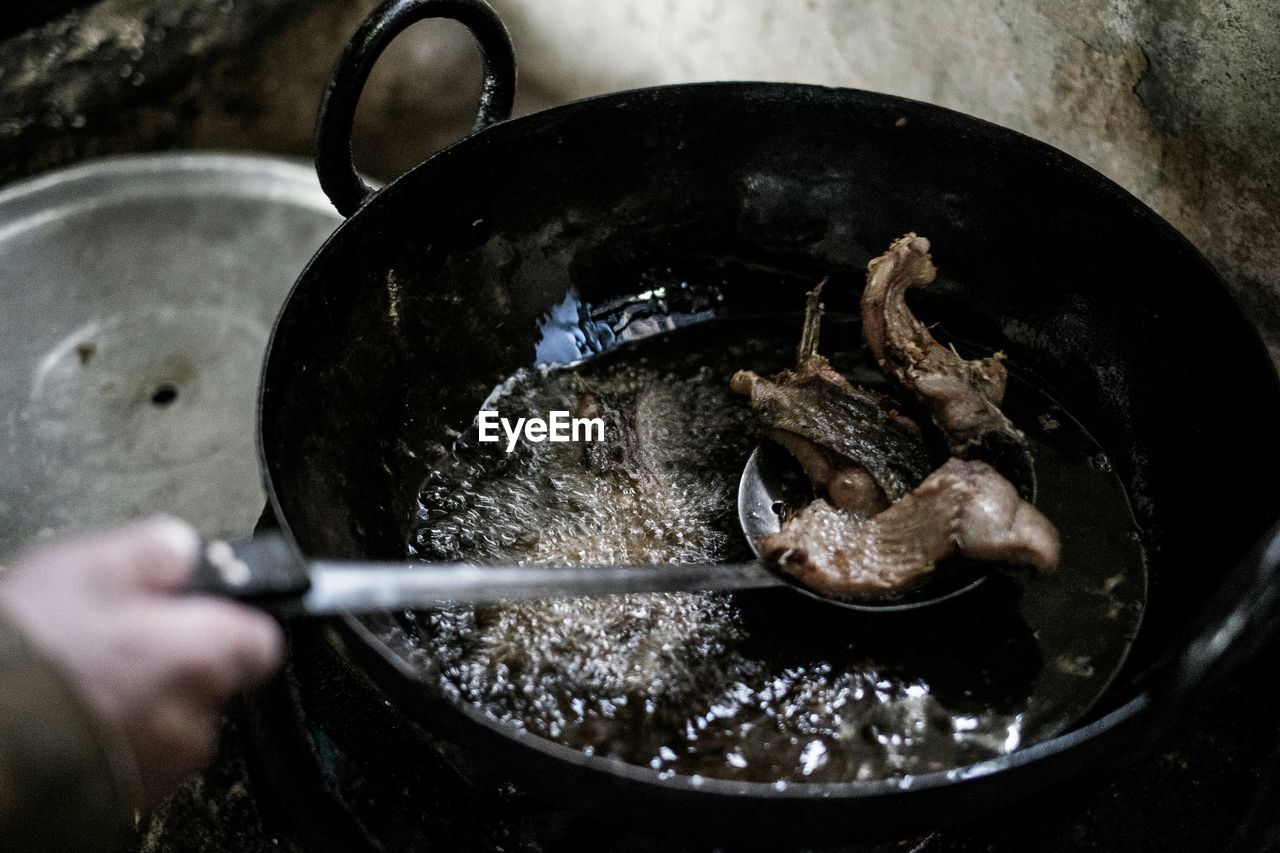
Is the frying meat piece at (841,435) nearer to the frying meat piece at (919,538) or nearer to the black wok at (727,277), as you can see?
the frying meat piece at (919,538)

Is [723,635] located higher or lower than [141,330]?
higher

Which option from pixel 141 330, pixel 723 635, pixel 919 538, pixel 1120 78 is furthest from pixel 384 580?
pixel 141 330

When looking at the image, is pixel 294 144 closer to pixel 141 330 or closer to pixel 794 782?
pixel 141 330

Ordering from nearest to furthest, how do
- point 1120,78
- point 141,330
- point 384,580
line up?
Answer: 1. point 384,580
2. point 1120,78
3. point 141,330

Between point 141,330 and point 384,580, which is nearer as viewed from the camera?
point 384,580

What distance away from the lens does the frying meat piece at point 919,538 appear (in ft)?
4.92

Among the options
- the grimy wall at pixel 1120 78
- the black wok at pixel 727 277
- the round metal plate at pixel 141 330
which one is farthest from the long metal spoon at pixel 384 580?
the round metal plate at pixel 141 330

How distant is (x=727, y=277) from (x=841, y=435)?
64cm

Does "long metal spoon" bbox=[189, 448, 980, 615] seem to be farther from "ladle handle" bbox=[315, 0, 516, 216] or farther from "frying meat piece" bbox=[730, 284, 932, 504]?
"ladle handle" bbox=[315, 0, 516, 216]

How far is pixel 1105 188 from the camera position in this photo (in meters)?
1.86

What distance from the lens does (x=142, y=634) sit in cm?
95

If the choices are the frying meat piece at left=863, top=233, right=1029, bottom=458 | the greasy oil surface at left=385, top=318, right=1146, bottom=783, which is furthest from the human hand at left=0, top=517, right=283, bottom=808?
the frying meat piece at left=863, top=233, right=1029, bottom=458

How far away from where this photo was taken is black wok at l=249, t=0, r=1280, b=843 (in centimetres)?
160

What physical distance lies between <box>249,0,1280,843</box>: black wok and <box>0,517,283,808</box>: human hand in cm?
24
